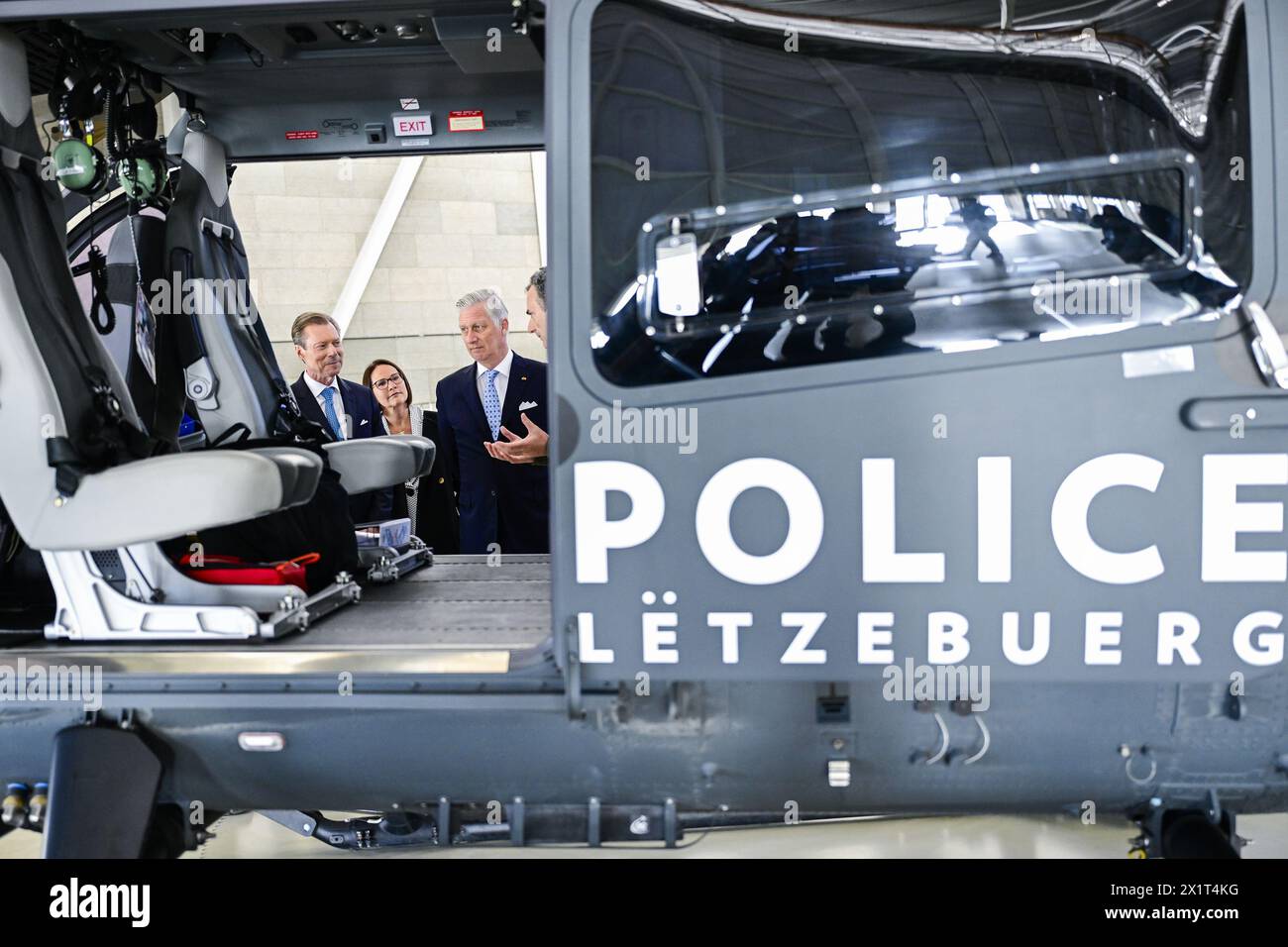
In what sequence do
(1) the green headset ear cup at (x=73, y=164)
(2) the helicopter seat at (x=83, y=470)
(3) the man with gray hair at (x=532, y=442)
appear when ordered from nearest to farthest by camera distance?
(2) the helicopter seat at (x=83, y=470) → (1) the green headset ear cup at (x=73, y=164) → (3) the man with gray hair at (x=532, y=442)

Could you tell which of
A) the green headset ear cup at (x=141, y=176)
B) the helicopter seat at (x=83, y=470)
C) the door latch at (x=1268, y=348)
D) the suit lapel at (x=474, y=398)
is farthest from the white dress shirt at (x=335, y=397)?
the door latch at (x=1268, y=348)

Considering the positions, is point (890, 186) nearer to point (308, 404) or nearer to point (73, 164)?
point (73, 164)

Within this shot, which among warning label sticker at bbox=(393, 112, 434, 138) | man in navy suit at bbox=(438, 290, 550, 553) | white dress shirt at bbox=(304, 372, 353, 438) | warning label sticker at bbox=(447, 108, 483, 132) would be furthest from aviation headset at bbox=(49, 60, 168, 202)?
white dress shirt at bbox=(304, 372, 353, 438)

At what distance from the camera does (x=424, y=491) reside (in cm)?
459

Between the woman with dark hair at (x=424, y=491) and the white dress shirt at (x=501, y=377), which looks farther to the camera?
the woman with dark hair at (x=424, y=491)

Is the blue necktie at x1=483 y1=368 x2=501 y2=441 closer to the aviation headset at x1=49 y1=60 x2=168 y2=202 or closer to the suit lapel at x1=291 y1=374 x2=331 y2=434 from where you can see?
the suit lapel at x1=291 y1=374 x2=331 y2=434

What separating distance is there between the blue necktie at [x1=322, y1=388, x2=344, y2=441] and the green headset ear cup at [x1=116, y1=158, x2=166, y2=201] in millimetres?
1573

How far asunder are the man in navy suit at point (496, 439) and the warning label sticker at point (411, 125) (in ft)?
2.64

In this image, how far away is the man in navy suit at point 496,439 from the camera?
13.6 feet

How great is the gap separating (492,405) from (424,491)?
67 centimetres

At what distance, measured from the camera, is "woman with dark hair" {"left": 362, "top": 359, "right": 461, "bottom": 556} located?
15.0 feet

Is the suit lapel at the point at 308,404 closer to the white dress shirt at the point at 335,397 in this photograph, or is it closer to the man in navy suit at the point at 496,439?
the white dress shirt at the point at 335,397
